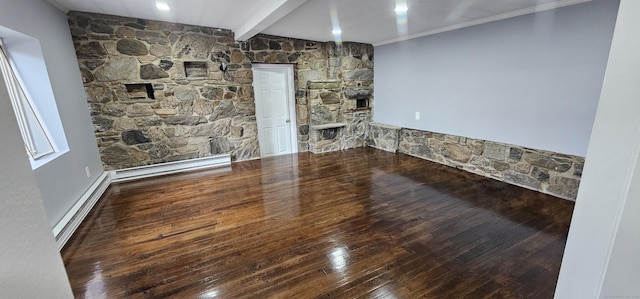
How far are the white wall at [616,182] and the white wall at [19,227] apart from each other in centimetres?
117

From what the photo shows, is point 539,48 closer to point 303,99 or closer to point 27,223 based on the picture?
point 303,99

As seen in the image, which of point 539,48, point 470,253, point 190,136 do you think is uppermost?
point 539,48

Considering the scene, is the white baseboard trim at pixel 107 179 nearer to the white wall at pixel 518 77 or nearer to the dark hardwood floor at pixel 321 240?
the dark hardwood floor at pixel 321 240

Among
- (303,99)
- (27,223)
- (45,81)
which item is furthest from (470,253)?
(45,81)

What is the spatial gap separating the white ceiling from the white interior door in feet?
3.02

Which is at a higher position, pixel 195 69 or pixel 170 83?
pixel 195 69

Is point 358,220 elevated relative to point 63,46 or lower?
lower

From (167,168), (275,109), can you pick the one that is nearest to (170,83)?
(167,168)

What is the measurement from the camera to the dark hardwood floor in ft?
5.94

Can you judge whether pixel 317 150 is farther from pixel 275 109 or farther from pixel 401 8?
pixel 401 8

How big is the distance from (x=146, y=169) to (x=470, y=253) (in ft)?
14.7

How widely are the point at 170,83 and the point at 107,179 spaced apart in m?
1.68

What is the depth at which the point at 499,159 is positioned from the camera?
12.0 feet

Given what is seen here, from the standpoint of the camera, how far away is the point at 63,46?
3.08m
